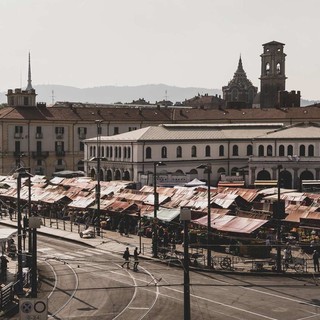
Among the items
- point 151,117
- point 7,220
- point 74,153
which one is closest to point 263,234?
point 7,220

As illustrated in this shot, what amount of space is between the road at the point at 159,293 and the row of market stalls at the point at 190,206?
5.22 metres

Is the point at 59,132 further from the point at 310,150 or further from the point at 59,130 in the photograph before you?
the point at 310,150

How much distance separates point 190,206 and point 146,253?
1041 centimetres

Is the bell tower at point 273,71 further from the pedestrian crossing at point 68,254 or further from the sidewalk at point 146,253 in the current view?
the pedestrian crossing at point 68,254

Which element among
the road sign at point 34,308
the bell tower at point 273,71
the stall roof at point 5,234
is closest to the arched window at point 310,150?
the stall roof at point 5,234

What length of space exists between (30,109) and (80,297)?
92135 millimetres

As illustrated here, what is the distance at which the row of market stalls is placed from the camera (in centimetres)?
4638

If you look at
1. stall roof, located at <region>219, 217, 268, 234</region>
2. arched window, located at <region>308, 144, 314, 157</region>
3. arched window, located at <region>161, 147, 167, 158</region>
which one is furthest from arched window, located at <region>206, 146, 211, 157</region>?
stall roof, located at <region>219, 217, 268, 234</region>

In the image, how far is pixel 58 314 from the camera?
2961cm

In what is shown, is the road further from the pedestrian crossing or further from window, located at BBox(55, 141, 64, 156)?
window, located at BBox(55, 141, 64, 156)

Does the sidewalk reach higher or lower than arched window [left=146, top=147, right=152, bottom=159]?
lower

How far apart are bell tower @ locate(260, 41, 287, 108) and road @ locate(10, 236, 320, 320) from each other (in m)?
145

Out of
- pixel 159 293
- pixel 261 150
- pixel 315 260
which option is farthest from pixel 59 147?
pixel 159 293

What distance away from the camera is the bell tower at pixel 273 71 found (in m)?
183
